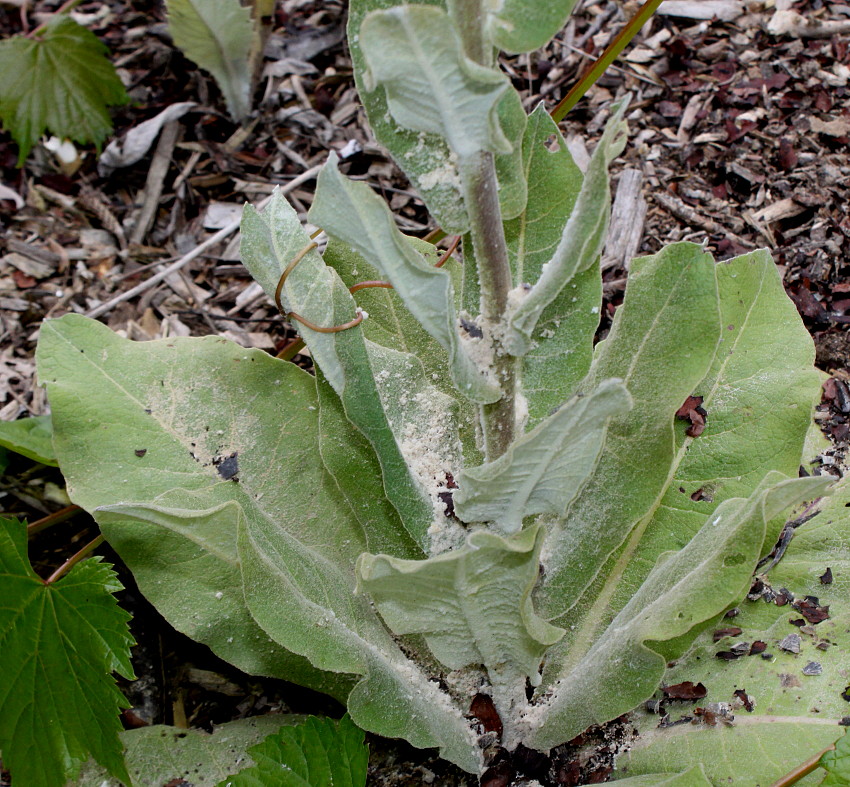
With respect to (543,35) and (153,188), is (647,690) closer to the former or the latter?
(543,35)

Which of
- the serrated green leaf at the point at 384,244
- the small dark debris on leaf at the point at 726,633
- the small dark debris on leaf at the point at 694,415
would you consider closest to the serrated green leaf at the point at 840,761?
the small dark debris on leaf at the point at 726,633

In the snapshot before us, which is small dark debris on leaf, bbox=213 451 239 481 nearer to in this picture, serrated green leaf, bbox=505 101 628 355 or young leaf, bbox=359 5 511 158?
serrated green leaf, bbox=505 101 628 355

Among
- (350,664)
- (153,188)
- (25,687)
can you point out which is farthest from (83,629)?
(153,188)

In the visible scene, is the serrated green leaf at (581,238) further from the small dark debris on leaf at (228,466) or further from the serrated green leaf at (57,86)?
the serrated green leaf at (57,86)

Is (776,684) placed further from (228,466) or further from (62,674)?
(62,674)

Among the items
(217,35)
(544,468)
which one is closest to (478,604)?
(544,468)

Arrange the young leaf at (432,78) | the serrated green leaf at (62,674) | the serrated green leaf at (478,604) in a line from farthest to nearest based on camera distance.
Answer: the serrated green leaf at (62,674) → the serrated green leaf at (478,604) → the young leaf at (432,78)

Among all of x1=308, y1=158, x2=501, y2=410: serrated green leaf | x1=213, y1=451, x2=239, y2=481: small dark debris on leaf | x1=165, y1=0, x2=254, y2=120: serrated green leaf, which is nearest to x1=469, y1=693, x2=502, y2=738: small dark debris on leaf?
x1=213, y1=451, x2=239, y2=481: small dark debris on leaf
